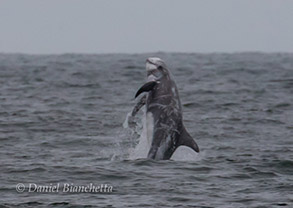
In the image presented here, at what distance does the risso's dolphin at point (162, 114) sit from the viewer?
52.1 feet

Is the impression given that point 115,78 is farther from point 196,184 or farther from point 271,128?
point 196,184

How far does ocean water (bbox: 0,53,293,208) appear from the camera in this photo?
43.2 ft

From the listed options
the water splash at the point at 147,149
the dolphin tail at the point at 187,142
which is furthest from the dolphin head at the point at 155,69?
the dolphin tail at the point at 187,142

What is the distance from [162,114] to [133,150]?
1.60 meters

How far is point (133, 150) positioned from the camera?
1734 cm

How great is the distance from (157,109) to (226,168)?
6.15ft

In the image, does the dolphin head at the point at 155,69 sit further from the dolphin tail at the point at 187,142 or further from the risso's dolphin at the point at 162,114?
the dolphin tail at the point at 187,142

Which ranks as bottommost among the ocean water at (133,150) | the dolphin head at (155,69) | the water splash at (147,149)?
the ocean water at (133,150)

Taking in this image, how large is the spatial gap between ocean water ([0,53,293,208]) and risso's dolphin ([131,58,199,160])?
1.19 ft

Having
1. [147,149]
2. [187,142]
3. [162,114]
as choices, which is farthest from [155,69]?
[187,142]

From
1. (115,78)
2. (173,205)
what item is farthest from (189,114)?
(115,78)

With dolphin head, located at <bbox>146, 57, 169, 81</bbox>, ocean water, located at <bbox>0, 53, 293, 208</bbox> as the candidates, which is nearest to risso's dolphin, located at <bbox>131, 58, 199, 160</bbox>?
dolphin head, located at <bbox>146, 57, 169, 81</bbox>

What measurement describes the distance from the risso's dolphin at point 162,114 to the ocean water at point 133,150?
14.2 inches

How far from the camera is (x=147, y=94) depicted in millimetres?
16469
